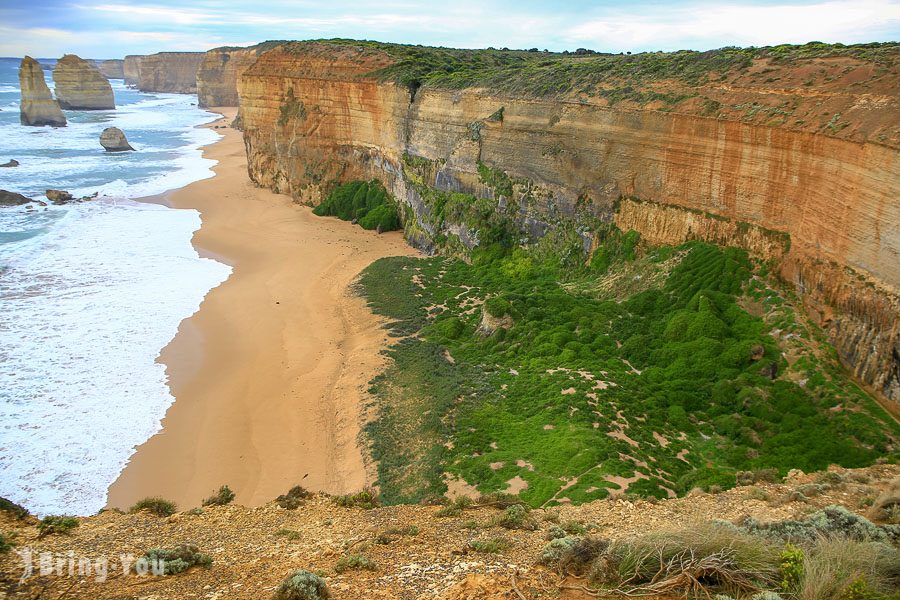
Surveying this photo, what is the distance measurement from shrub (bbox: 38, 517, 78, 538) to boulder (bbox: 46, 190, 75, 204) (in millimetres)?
40779

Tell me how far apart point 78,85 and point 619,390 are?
109 m

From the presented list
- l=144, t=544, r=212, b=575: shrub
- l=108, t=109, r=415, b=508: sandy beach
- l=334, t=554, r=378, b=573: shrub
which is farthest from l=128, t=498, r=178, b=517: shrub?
l=334, t=554, r=378, b=573: shrub

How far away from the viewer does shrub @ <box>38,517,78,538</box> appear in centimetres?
939

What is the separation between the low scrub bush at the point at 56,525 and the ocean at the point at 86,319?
5.65 meters

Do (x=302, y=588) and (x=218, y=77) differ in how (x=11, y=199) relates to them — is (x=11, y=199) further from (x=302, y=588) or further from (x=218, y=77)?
(x=218, y=77)

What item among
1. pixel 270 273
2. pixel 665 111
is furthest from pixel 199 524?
pixel 270 273

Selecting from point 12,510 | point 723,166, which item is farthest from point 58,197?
point 723,166

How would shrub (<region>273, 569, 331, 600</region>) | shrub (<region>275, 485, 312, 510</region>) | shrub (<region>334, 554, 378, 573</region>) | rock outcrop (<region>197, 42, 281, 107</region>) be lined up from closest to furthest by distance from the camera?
shrub (<region>273, 569, 331, 600</region>) < shrub (<region>334, 554, 378, 573</region>) < shrub (<region>275, 485, 312, 510</region>) < rock outcrop (<region>197, 42, 281, 107</region>)

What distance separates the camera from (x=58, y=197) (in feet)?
143

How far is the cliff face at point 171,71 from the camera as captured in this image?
13850cm

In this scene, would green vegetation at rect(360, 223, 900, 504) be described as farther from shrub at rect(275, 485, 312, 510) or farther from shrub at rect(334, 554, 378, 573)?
shrub at rect(334, 554, 378, 573)

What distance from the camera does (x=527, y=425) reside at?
644 inches

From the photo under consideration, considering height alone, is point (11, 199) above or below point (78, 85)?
below

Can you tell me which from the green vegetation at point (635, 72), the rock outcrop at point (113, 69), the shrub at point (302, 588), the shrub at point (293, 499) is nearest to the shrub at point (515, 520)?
the shrub at point (302, 588)
